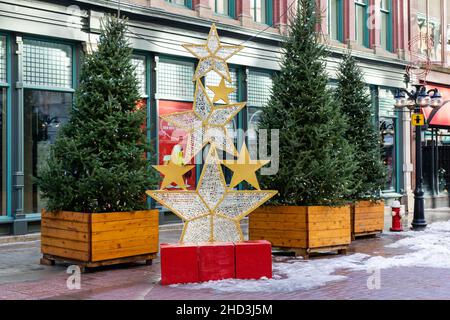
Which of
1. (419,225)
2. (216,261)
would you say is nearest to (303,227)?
(216,261)

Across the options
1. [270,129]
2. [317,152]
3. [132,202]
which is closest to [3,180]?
[132,202]

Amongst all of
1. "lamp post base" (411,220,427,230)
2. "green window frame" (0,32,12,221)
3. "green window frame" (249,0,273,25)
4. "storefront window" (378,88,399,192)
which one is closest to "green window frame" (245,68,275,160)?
"green window frame" (249,0,273,25)

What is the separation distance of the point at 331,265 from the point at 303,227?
3.44 feet

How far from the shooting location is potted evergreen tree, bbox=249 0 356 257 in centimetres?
1102

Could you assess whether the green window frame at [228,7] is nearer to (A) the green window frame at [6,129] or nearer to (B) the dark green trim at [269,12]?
(B) the dark green trim at [269,12]

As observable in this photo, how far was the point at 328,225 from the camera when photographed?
11.2 meters

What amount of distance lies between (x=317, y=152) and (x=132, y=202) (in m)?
3.60

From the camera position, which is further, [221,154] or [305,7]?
[221,154]

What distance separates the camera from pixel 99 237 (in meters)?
9.31

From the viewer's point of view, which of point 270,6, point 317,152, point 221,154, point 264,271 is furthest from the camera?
point 270,6

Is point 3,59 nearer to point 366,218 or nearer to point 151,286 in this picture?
point 151,286

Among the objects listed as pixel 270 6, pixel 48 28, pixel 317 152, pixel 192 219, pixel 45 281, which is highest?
pixel 270 6

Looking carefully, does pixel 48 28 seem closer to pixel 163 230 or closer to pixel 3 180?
pixel 3 180

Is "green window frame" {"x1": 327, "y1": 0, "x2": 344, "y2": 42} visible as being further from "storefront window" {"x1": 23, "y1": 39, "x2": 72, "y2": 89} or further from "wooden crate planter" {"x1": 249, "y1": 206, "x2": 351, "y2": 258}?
"wooden crate planter" {"x1": 249, "y1": 206, "x2": 351, "y2": 258}
